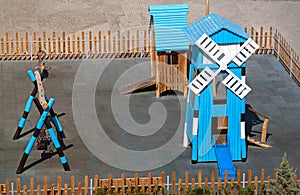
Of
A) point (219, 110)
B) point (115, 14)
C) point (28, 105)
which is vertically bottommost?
point (219, 110)

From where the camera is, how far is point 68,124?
3738 cm

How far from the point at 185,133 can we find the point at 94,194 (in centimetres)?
569

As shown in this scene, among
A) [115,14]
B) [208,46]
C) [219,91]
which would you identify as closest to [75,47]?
[115,14]

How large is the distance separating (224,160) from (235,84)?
2743 mm

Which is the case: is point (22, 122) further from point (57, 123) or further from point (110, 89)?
point (110, 89)

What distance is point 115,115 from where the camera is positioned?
38.2 meters

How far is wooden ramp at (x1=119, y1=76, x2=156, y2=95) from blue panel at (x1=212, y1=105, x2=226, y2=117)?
6418mm

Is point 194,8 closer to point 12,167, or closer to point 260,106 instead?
point 260,106

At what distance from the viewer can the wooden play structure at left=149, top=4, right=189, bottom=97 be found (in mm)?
38375

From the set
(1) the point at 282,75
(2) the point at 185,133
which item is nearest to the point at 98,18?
(1) the point at 282,75

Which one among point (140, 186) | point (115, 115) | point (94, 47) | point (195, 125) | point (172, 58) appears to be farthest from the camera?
point (94, 47)

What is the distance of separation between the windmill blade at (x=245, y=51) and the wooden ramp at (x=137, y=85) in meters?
7.31

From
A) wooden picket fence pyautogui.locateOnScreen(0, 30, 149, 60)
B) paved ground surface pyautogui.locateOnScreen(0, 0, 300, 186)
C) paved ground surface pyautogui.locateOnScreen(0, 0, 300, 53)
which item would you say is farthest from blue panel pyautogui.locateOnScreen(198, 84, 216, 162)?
paved ground surface pyautogui.locateOnScreen(0, 0, 300, 53)

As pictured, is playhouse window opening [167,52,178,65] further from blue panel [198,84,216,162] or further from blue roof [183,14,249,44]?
blue panel [198,84,216,162]
